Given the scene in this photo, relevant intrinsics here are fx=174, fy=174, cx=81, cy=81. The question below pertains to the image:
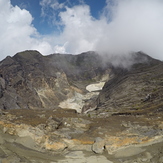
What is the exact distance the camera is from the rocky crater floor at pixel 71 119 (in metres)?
18.6

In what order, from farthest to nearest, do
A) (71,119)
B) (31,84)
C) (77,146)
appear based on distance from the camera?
(31,84), (71,119), (77,146)

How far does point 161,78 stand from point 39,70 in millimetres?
71221

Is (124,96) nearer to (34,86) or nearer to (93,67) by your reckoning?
(34,86)

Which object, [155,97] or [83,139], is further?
[155,97]

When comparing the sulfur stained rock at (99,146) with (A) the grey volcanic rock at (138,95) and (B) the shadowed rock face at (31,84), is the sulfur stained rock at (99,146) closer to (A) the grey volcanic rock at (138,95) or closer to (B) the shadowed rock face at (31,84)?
(A) the grey volcanic rock at (138,95)

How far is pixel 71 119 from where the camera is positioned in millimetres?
32656

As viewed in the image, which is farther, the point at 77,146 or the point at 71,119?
the point at 71,119

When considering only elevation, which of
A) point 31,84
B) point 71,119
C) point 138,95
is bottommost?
point 71,119

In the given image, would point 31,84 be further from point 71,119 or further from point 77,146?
point 77,146

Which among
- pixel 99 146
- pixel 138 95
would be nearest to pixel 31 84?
pixel 138 95

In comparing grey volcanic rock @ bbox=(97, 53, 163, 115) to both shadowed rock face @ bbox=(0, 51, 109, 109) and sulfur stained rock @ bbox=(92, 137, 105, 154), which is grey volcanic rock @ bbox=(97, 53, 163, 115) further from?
shadowed rock face @ bbox=(0, 51, 109, 109)

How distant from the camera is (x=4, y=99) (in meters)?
68.9

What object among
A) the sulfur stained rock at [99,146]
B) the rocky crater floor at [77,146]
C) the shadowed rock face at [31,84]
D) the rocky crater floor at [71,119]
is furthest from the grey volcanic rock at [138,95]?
the shadowed rock face at [31,84]

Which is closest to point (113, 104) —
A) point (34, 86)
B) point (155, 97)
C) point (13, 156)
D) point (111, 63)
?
point (155, 97)
